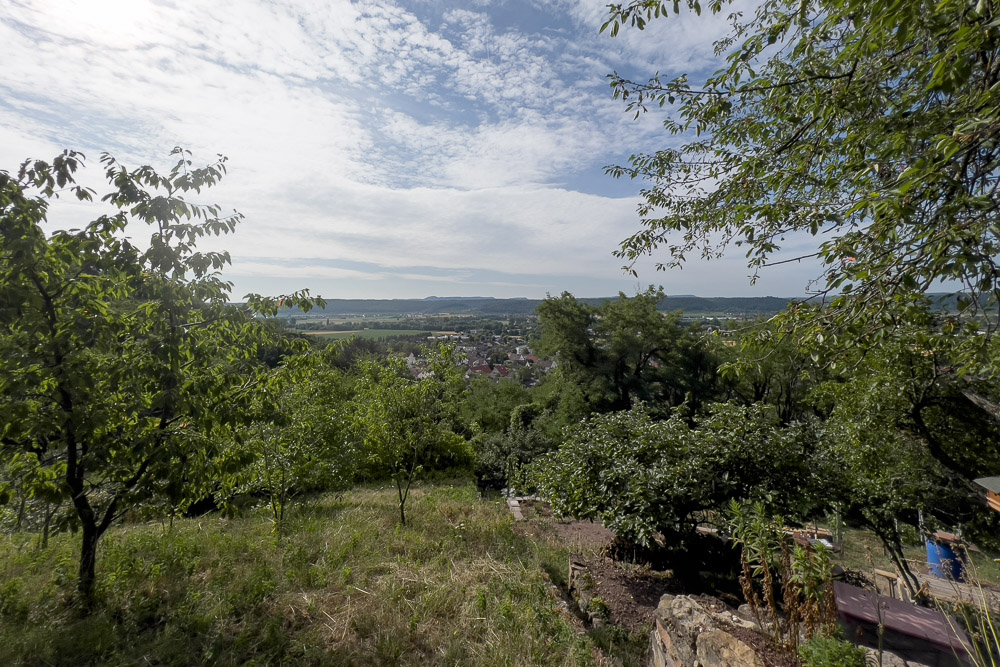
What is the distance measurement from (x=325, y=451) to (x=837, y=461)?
846cm

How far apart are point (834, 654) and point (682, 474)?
3.45m

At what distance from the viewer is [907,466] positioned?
22.9ft

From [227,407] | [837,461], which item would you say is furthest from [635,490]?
[227,407]

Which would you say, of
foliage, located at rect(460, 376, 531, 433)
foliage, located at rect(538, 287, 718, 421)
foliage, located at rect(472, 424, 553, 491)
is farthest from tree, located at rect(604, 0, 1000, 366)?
foliage, located at rect(460, 376, 531, 433)

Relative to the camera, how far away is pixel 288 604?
4.55 meters

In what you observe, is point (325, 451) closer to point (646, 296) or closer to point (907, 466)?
point (907, 466)

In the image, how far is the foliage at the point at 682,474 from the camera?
5402 millimetres

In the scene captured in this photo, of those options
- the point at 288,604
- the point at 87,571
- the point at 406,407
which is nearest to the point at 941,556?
the point at 406,407

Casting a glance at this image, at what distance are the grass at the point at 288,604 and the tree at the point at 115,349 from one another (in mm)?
619

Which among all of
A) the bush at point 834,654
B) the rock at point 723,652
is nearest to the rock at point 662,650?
the rock at point 723,652

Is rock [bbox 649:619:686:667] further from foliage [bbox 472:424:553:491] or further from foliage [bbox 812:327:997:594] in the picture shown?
foliage [bbox 472:424:553:491]

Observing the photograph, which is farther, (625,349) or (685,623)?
(625,349)

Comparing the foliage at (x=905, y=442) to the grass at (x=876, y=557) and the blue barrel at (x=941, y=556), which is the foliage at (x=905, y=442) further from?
the grass at (x=876, y=557)

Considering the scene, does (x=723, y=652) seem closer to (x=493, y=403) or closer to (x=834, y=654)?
(x=834, y=654)
